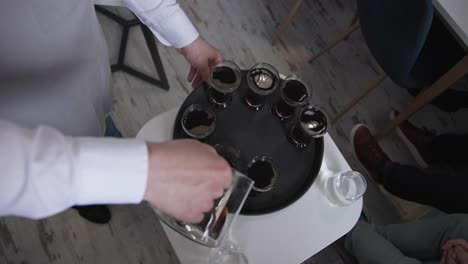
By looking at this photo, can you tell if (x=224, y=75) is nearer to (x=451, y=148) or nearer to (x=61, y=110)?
(x=61, y=110)

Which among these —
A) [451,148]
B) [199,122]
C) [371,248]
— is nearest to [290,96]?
[199,122]

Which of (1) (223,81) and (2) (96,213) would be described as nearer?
(1) (223,81)

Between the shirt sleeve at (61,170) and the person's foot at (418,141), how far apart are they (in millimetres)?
1469

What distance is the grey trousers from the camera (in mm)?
1071

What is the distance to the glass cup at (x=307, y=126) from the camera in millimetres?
825

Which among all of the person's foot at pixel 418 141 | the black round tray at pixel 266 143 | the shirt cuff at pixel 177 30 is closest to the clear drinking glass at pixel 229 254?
the black round tray at pixel 266 143

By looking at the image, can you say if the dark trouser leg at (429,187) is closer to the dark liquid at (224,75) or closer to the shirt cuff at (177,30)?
the dark liquid at (224,75)

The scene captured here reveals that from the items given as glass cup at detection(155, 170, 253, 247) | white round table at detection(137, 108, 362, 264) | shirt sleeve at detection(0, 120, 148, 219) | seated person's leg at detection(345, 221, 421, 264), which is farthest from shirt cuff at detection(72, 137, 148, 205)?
seated person's leg at detection(345, 221, 421, 264)

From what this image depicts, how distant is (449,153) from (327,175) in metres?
1.02

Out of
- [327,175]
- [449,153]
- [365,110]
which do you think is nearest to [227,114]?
[327,175]

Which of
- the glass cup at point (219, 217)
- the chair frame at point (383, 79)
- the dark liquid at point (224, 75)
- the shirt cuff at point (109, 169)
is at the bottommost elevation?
the chair frame at point (383, 79)

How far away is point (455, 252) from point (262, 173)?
25.9 inches

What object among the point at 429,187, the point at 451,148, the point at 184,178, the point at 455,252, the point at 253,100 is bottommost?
the point at 451,148

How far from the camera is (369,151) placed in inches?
60.8
